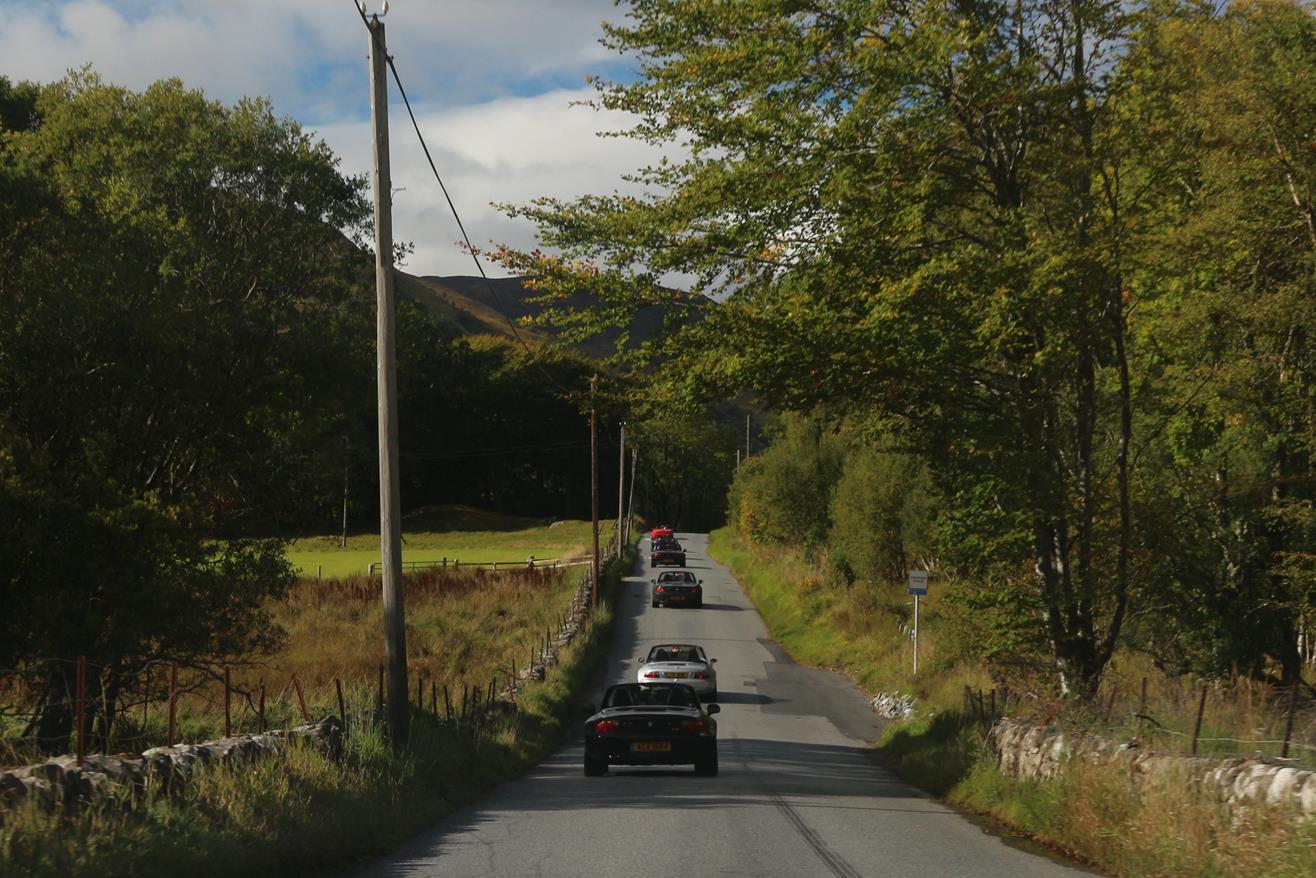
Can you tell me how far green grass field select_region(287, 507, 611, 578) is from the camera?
74.3 m

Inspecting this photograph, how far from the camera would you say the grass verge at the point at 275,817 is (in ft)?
25.7

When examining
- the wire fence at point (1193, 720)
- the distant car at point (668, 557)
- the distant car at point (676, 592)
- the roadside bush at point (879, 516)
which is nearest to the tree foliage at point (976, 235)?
the wire fence at point (1193, 720)

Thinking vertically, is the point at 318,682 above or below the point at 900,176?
below


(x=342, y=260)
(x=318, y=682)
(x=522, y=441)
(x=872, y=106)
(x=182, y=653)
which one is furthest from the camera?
(x=522, y=441)

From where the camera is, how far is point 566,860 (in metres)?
9.91

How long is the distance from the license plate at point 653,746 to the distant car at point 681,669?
1322 cm

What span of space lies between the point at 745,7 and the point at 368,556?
65.6 metres

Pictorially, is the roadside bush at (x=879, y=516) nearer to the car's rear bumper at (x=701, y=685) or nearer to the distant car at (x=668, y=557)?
the car's rear bumper at (x=701, y=685)

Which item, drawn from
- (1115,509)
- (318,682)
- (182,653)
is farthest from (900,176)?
(318,682)

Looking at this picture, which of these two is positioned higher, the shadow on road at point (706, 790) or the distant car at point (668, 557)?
the distant car at point (668, 557)

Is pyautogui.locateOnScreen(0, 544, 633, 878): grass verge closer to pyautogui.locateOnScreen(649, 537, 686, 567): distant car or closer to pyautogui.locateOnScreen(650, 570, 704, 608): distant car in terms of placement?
pyautogui.locateOnScreen(650, 570, 704, 608): distant car

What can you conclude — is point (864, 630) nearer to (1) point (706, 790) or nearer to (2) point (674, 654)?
(2) point (674, 654)

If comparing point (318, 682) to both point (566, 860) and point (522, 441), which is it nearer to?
point (566, 860)

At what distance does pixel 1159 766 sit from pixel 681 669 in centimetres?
2130
